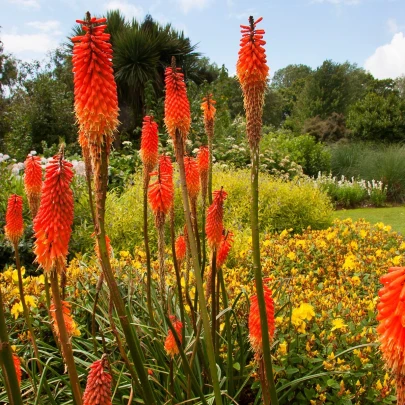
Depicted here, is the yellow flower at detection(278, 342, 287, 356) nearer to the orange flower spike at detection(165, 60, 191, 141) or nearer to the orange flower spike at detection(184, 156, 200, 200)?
the orange flower spike at detection(184, 156, 200, 200)

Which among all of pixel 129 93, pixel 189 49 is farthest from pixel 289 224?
pixel 189 49

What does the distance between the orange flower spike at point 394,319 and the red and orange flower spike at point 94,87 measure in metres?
0.79

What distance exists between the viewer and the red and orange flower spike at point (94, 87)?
1252 mm

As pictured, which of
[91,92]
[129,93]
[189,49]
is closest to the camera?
[91,92]

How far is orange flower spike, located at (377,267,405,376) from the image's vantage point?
36.6 inches

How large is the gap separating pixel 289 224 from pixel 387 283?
22.7 ft

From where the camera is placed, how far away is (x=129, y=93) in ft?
60.3

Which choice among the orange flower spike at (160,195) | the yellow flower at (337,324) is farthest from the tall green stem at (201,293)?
the yellow flower at (337,324)

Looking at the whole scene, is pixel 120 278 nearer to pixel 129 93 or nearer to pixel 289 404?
pixel 289 404

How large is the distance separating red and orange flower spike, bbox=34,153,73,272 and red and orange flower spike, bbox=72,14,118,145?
128 mm

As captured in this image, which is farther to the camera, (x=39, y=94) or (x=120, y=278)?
(x=39, y=94)

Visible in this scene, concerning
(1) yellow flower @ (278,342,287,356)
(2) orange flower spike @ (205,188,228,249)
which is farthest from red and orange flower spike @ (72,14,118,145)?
(1) yellow flower @ (278,342,287,356)

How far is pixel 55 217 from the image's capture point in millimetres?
1190

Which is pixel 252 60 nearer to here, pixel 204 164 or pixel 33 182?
pixel 204 164
